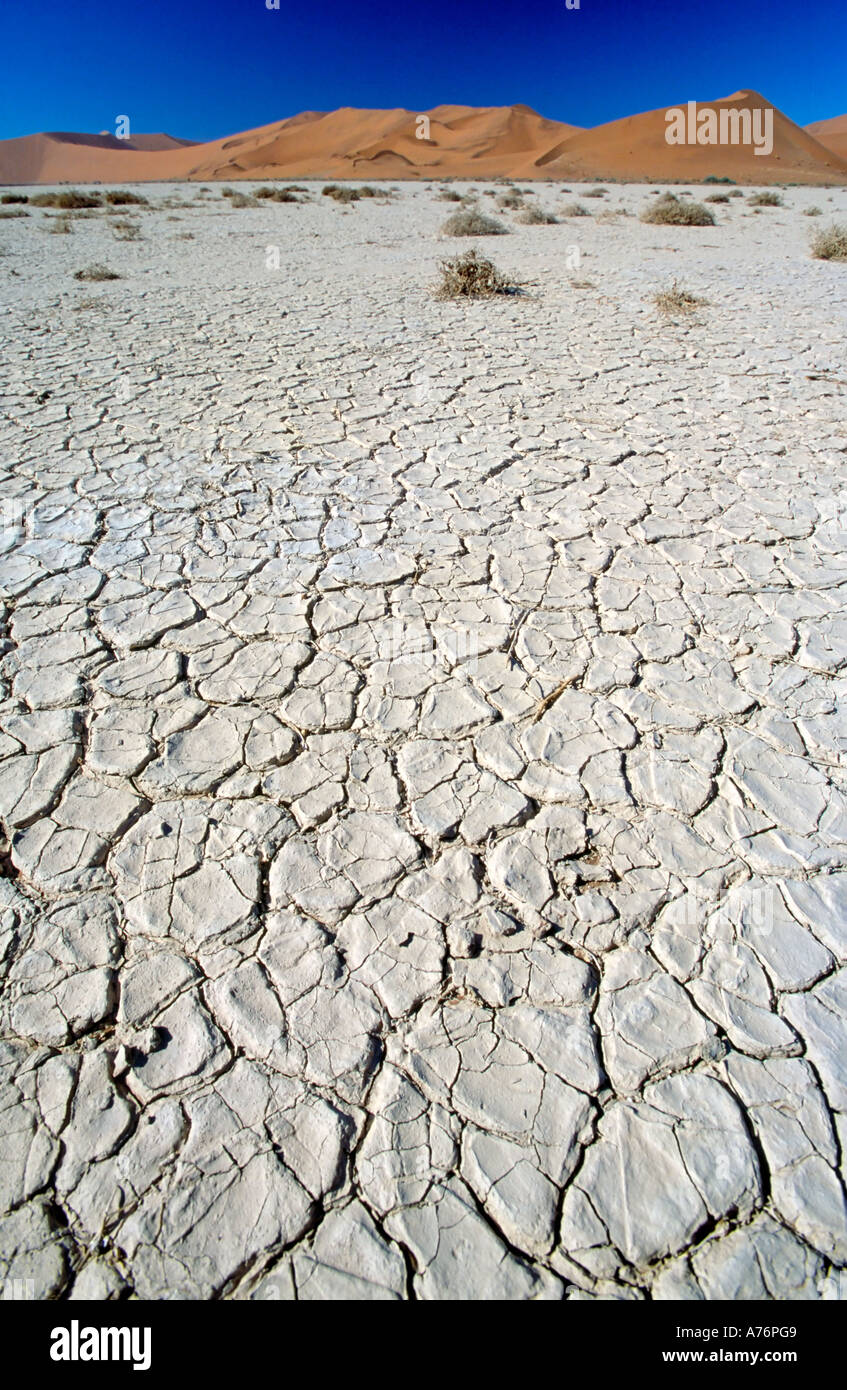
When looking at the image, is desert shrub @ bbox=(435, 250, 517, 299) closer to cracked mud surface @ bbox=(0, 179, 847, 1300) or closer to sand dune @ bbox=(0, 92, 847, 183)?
cracked mud surface @ bbox=(0, 179, 847, 1300)

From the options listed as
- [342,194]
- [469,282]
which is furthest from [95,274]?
[342,194]

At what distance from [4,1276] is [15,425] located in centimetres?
386

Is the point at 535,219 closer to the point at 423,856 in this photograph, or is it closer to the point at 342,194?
the point at 342,194

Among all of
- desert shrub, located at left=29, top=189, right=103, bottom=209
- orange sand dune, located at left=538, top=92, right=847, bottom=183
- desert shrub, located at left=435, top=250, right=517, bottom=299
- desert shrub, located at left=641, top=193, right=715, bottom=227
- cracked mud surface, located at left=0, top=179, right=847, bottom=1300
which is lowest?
cracked mud surface, located at left=0, top=179, right=847, bottom=1300

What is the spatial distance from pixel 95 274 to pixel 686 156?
29.7 meters

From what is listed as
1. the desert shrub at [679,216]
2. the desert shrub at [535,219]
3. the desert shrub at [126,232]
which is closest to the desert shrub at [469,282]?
the desert shrub at [126,232]

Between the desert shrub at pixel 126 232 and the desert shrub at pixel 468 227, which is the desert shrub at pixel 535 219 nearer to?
the desert shrub at pixel 468 227

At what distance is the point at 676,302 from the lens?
19.5 ft

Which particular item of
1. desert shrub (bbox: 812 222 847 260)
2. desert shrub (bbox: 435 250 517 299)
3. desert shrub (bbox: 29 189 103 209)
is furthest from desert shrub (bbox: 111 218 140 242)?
desert shrub (bbox: 812 222 847 260)

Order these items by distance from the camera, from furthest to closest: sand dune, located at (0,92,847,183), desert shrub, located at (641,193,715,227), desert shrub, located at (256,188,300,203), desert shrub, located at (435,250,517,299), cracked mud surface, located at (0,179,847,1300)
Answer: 1. sand dune, located at (0,92,847,183)
2. desert shrub, located at (256,188,300,203)
3. desert shrub, located at (641,193,715,227)
4. desert shrub, located at (435,250,517,299)
5. cracked mud surface, located at (0,179,847,1300)

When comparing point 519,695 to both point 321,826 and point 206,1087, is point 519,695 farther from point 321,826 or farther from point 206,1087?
point 206,1087

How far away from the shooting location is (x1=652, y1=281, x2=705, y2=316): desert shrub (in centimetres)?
583

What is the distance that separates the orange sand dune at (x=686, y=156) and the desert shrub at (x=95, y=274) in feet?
70.4

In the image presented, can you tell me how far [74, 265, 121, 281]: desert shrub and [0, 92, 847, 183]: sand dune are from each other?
19.7 meters
